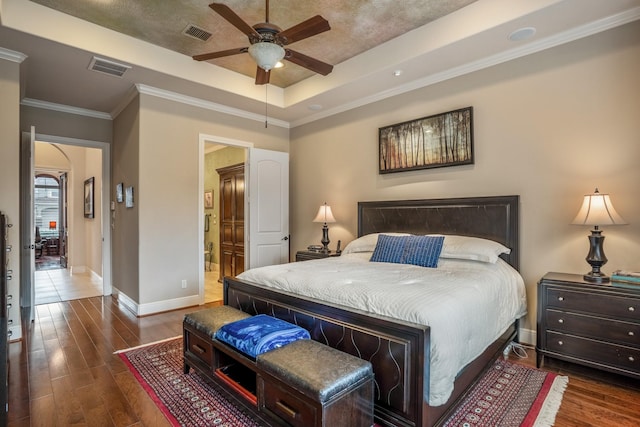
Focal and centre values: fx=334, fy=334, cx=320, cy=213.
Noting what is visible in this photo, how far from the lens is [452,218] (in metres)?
3.57

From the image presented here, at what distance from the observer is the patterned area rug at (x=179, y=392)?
1.99 metres

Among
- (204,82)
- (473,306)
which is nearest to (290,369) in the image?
(473,306)

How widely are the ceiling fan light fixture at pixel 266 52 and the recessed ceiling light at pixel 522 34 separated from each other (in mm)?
2039

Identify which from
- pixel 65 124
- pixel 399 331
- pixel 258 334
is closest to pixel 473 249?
pixel 399 331

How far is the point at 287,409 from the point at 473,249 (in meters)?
2.14

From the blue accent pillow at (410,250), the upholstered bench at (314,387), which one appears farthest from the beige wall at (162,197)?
the upholstered bench at (314,387)

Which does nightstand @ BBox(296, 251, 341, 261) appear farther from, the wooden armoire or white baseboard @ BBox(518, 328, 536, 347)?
white baseboard @ BBox(518, 328, 536, 347)

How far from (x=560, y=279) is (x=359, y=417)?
1.98m

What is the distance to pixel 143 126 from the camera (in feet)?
13.5

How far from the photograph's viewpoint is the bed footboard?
5.47 ft

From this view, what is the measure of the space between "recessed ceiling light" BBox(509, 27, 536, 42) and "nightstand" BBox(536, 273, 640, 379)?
208cm

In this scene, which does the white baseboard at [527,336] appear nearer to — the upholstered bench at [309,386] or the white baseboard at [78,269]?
the upholstered bench at [309,386]

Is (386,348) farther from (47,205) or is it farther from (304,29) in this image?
(47,205)

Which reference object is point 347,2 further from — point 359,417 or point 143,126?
point 359,417
